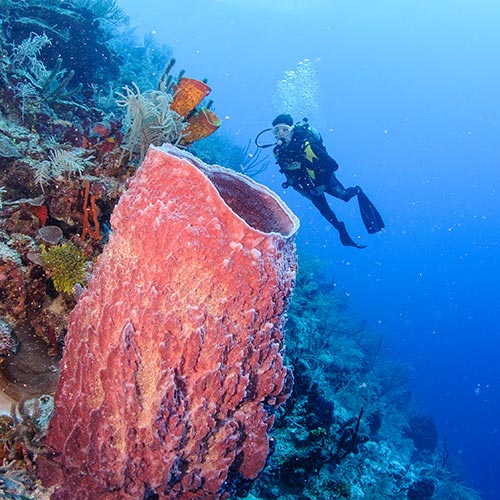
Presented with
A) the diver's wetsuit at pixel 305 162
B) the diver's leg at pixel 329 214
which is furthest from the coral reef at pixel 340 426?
the diver's wetsuit at pixel 305 162

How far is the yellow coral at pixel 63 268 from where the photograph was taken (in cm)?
291

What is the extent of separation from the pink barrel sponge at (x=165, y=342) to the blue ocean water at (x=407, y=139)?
82.3 ft

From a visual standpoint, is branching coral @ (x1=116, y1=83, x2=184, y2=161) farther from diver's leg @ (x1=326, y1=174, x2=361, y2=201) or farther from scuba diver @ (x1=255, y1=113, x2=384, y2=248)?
diver's leg @ (x1=326, y1=174, x2=361, y2=201)

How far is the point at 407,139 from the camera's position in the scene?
129 m

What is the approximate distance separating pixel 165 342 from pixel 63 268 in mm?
1700

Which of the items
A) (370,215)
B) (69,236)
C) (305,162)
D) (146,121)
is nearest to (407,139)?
(370,215)

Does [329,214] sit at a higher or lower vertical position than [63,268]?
higher

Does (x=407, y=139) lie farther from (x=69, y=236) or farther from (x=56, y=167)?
(x=69, y=236)

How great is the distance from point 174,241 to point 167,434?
2.81 ft

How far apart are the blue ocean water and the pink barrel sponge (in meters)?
25.1

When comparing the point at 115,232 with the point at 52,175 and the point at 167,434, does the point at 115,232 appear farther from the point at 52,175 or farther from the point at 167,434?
the point at 52,175

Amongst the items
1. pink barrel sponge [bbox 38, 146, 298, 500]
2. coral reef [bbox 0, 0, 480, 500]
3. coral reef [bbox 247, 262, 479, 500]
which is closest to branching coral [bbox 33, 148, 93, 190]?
coral reef [bbox 0, 0, 480, 500]

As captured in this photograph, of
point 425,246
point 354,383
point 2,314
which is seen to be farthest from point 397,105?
point 2,314

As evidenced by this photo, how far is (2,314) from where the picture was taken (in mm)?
2633
